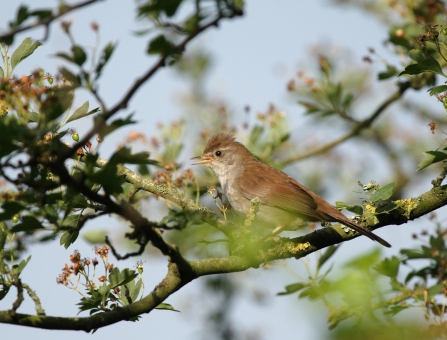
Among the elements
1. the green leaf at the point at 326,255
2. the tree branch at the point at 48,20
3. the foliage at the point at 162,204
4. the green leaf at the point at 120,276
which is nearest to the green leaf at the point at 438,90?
the foliage at the point at 162,204

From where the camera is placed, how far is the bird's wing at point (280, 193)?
5837 millimetres

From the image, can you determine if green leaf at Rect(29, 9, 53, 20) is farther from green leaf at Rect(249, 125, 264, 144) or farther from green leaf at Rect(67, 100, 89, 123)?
green leaf at Rect(249, 125, 264, 144)

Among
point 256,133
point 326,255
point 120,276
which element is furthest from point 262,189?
point 120,276

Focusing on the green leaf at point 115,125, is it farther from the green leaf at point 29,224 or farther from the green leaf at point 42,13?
the green leaf at point 29,224

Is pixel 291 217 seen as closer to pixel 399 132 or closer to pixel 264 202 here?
pixel 264 202

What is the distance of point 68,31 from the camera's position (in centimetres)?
225

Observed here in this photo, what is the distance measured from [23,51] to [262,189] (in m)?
3.48

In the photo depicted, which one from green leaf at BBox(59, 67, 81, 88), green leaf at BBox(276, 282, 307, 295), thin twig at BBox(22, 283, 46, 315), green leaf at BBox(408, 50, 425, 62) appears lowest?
thin twig at BBox(22, 283, 46, 315)

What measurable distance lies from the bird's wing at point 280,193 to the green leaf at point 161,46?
3680 millimetres

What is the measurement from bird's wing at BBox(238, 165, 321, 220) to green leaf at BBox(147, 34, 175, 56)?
368 cm

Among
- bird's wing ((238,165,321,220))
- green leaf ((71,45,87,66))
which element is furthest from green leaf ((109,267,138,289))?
bird's wing ((238,165,321,220))

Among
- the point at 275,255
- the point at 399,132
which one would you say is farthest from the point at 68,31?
the point at 399,132

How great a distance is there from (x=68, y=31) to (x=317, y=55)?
4822 millimetres

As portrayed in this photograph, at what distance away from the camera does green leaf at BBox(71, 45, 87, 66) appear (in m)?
2.19
